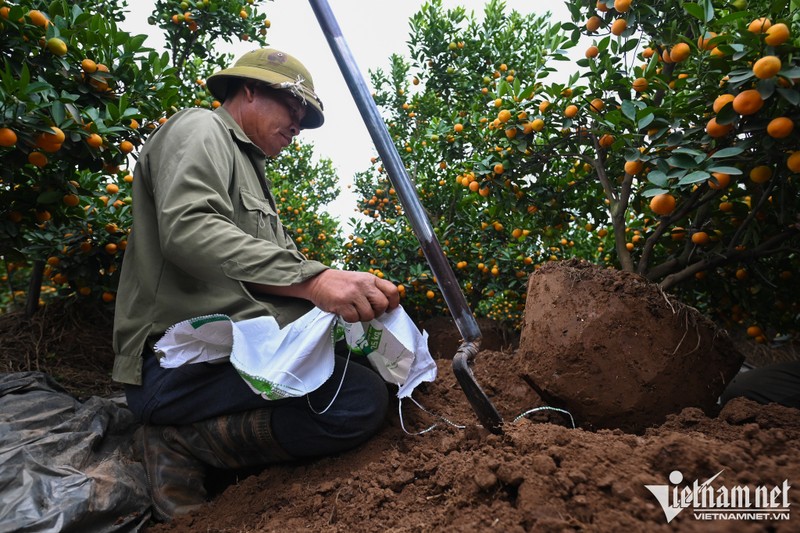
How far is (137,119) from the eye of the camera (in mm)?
2510

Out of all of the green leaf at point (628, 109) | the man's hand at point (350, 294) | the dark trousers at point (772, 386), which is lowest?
the dark trousers at point (772, 386)

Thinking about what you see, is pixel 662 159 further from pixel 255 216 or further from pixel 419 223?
pixel 255 216

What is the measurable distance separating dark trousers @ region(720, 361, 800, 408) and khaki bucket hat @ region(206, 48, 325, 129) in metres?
2.54

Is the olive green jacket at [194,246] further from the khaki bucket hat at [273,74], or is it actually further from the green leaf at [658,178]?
the green leaf at [658,178]

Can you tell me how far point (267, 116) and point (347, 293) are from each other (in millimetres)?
1197

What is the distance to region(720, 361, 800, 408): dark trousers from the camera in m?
2.23

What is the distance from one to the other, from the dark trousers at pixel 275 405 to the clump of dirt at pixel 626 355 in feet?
2.38

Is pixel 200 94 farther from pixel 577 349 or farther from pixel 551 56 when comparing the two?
pixel 577 349

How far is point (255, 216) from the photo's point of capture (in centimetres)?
205

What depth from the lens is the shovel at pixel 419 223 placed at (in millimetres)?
1729

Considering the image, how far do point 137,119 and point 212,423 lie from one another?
5.38ft

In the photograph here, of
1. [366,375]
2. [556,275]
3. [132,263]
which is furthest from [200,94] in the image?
[556,275]

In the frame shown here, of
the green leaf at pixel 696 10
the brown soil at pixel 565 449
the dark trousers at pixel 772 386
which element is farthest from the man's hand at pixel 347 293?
the dark trousers at pixel 772 386

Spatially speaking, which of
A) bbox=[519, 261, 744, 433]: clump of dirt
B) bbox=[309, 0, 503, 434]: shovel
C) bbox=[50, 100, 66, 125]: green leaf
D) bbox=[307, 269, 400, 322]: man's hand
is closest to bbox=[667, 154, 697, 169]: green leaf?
bbox=[519, 261, 744, 433]: clump of dirt
